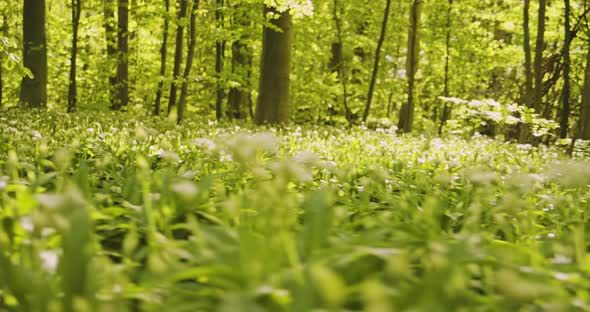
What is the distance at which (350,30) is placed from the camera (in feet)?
54.3

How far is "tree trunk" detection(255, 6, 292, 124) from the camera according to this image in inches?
450

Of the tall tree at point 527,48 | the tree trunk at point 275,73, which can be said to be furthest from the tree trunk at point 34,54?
the tall tree at point 527,48

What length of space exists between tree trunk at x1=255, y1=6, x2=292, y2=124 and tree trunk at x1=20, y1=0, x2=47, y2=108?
4822mm

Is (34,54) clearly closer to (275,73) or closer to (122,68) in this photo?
(275,73)

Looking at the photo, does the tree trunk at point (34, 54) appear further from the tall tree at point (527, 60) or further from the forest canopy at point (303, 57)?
the tall tree at point (527, 60)

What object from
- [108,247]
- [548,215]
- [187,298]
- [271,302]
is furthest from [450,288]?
[548,215]

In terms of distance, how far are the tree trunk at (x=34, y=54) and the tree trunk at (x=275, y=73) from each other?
4.82 metres

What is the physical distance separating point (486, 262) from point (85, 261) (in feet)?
4.38

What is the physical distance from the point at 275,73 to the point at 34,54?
5.34 m

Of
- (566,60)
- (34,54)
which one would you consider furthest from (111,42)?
(566,60)

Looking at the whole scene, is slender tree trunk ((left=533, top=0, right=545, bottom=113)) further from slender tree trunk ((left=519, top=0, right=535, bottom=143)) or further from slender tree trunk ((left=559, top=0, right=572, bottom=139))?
slender tree trunk ((left=519, top=0, right=535, bottom=143))

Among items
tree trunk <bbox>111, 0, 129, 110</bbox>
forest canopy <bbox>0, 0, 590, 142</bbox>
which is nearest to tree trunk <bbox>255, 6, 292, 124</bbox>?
forest canopy <bbox>0, 0, 590, 142</bbox>

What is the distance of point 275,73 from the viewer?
11484 millimetres

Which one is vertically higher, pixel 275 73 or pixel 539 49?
pixel 539 49
